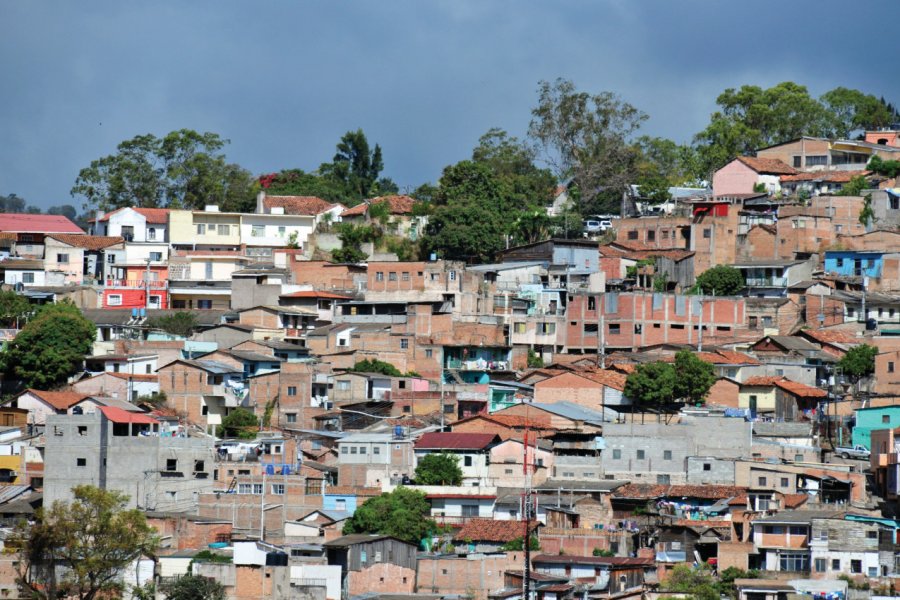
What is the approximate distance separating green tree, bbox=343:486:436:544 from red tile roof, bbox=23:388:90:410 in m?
9.54

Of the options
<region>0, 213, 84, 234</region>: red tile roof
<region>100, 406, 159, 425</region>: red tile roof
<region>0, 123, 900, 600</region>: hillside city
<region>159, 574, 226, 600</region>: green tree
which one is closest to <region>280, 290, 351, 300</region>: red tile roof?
<region>0, 123, 900, 600</region>: hillside city

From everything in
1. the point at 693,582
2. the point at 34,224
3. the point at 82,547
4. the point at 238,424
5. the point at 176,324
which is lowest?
the point at 693,582

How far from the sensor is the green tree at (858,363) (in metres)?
48.5

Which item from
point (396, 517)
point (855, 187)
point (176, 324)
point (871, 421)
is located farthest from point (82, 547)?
point (855, 187)

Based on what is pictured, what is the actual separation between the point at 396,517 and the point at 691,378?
10.2 meters

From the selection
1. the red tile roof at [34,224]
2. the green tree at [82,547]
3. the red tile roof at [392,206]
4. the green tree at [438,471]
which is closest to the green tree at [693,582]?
the green tree at [438,471]

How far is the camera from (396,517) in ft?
129

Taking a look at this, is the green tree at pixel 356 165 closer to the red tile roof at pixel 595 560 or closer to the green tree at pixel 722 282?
the green tree at pixel 722 282

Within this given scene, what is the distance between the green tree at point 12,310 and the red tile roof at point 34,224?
838cm

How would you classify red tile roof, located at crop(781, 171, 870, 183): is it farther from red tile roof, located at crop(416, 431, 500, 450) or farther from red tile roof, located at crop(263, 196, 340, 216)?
red tile roof, located at crop(416, 431, 500, 450)

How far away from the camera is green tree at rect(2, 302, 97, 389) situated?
48562 millimetres

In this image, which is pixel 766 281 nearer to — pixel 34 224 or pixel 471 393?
pixel 471 393

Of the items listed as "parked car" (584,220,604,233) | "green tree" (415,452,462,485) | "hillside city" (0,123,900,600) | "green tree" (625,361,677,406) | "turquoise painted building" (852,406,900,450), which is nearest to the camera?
"hillside city" (0,123,900,600)

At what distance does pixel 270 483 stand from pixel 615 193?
90.8 ft
